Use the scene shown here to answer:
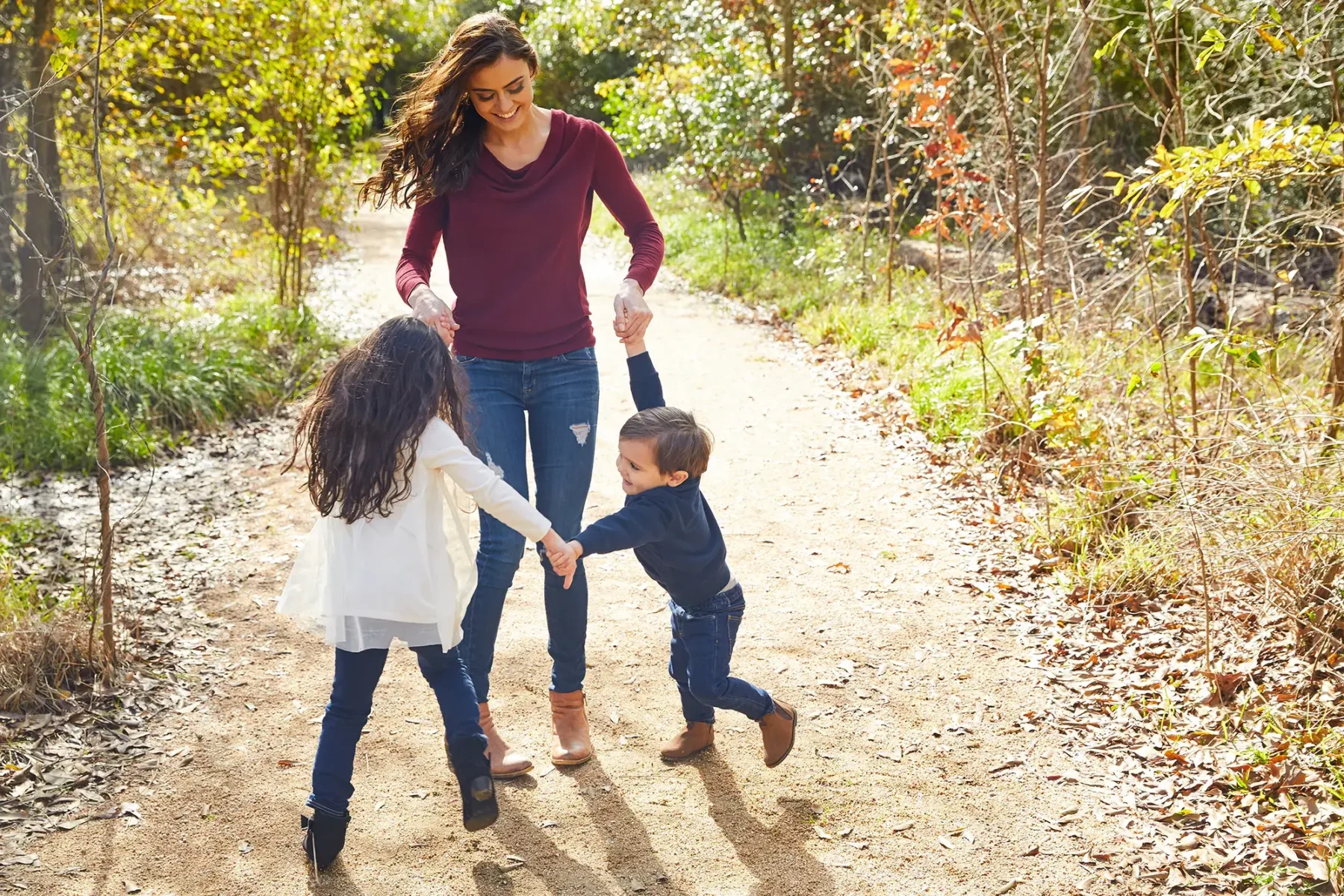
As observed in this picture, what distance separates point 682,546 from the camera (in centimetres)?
307

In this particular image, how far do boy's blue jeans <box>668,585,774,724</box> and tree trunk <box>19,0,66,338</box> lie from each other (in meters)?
5.85

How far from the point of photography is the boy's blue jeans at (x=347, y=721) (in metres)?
2.82

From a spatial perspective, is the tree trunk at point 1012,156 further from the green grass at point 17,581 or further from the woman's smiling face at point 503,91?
the green grass at point 17,581

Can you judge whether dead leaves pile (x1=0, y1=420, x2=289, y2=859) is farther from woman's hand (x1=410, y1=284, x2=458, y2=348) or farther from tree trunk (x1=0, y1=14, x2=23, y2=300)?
tree trunk (x1=0, y1=14, x2=23, y2=300)

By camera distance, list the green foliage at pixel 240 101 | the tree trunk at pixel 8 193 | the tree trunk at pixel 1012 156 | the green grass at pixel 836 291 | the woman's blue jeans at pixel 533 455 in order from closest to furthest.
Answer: the woman's blue jeans at pixel 533 455 < the tree trunk at pixel 1012 156 < the green grass at pixel 836 291 < the green foliage at pixel 240 101 < the tree trunk at pixel 8 193

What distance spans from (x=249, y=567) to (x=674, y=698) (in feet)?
8.05

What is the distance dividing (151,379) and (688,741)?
532 cm

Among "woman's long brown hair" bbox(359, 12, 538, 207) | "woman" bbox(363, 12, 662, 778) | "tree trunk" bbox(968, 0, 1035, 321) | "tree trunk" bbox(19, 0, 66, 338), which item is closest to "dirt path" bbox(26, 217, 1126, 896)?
"woman" bbox(363, 12, 662, 778)

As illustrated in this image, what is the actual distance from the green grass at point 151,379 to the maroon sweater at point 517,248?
3531mm

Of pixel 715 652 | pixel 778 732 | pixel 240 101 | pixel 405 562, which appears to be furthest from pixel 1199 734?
pixel 240 101

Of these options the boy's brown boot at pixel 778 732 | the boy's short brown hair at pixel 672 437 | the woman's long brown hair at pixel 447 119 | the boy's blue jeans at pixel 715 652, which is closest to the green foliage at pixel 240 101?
the woman's long brown hair at pixel 447 119

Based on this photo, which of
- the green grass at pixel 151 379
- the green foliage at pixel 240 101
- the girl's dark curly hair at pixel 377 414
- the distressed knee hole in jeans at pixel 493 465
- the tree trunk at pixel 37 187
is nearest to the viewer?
the girl's dark curly hair at pixel 377 414

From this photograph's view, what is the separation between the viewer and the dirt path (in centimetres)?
294

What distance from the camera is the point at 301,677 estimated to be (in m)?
4.20
